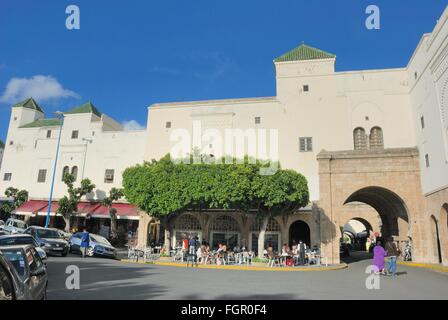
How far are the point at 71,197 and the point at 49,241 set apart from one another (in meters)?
10.4

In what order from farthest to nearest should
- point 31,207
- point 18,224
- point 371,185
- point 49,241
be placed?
point 31,207 < point 18,224 < point 371,185 < point 49,241

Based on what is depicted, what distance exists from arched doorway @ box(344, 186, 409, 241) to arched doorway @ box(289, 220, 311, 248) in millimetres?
3712

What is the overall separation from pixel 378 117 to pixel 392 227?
30.3 feet

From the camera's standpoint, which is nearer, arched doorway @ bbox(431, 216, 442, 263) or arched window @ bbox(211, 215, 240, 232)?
arched doorway @ bbox(431, 216, 442, 263)

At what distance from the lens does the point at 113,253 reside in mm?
20828

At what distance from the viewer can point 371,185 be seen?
23.9 metres

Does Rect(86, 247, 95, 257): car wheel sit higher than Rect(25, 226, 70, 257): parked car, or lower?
lower

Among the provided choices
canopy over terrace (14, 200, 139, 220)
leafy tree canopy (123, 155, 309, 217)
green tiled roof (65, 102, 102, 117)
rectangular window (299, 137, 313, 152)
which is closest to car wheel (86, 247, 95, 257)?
leafy tree canopy (123, 155, 309, 217)

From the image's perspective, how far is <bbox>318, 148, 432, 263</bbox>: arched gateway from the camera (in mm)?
22766

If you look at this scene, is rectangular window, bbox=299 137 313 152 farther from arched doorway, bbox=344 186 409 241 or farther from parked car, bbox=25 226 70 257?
parked car, bbox=25 226 70 257

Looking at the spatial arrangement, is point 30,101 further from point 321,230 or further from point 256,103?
point 321,230

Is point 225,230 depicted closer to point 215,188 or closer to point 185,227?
point 185,227

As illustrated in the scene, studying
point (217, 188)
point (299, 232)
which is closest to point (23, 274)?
point (217, 188)

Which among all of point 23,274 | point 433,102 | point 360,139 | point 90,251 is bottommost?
point 90,251
